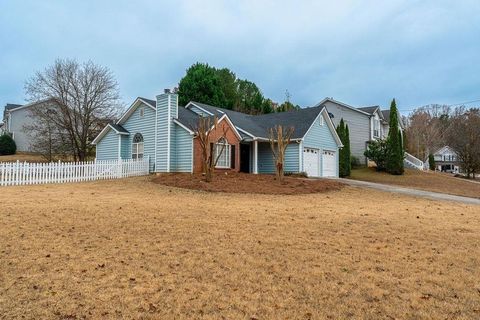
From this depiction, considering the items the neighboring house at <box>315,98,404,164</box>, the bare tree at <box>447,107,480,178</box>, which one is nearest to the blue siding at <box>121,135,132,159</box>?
the neighboring house at <box>315,98,404,164</box>

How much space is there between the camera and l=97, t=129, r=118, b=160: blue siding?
80.7ft

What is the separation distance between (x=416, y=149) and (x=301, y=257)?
61329 mm

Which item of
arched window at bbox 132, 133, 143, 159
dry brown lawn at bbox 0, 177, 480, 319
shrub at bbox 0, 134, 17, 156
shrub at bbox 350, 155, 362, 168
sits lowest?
dry brown lawn at bbox 0, 177, 480, 319

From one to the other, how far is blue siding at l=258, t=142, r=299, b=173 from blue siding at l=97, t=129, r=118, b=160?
32.2 ft

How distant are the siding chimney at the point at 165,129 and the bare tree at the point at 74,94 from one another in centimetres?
928

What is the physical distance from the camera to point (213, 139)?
2142 centimetres

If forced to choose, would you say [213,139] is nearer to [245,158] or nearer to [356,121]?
[245,158]

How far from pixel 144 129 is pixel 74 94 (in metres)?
8.94

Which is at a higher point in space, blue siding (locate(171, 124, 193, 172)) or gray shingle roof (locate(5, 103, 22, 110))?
gray shingle roof (locate(5, 103, 22, 110))

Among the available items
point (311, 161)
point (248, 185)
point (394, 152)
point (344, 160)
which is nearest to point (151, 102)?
point (248, 185)

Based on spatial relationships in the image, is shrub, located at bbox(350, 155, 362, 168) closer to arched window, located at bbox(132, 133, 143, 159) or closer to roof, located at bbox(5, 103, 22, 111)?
arched window, located at bbox(132, 133, 143, 159)

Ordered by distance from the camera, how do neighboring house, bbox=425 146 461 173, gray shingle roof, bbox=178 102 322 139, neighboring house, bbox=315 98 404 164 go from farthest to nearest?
neighboring house, bbox=425 146 461 173
neighboring house, bbox=315 98 404 164
gray shingle roof, bbox=178 102 322 139

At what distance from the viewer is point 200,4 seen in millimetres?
14609

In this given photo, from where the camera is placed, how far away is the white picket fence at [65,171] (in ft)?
53.3
